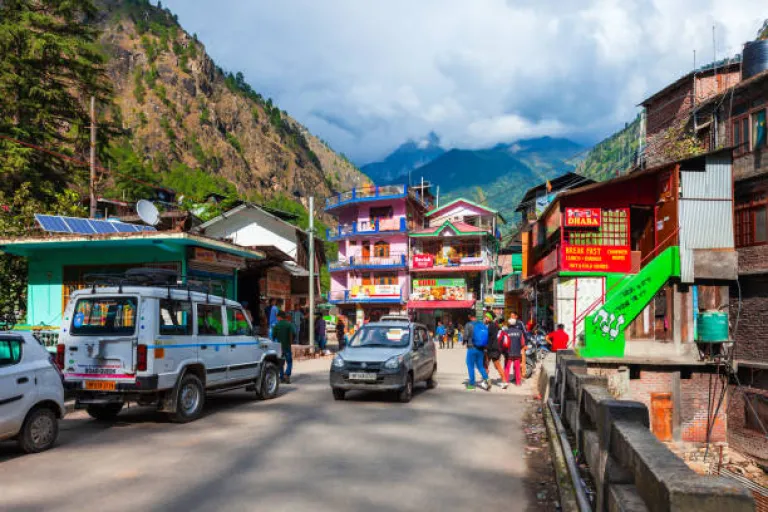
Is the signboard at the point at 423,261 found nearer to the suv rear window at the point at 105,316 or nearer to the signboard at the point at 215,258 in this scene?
the signboard at the point at 215,258

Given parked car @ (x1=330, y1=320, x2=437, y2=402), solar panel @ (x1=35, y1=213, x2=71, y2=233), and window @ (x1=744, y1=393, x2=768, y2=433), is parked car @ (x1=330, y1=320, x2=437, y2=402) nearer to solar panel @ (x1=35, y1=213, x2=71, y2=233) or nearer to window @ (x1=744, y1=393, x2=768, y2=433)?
solar panel @ (x1=35, y1=213, x2=71, y2=233)

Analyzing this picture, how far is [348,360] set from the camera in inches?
476

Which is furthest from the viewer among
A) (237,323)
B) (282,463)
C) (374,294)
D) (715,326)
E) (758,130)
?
(374,294)

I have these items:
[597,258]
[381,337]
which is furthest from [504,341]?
[597,258]

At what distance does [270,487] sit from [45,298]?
14.6 metres

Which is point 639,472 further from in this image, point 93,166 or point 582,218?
point 582,218

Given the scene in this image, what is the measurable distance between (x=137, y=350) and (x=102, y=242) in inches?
337

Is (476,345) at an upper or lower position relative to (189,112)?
lower

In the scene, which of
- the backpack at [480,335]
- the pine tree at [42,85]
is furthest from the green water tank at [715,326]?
the pine tree at [42,85]

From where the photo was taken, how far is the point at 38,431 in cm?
757

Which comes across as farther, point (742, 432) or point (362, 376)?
point (742, 432)

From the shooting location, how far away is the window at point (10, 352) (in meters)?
7.16

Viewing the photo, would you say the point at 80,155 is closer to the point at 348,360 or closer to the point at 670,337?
the point at 348,360

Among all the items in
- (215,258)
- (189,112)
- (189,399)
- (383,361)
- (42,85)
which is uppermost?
(189,112)
